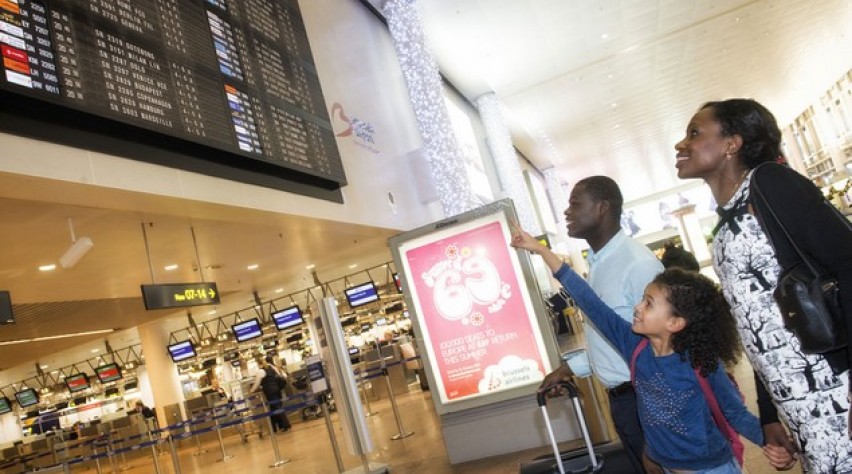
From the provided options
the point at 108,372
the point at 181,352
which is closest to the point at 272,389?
the point at 181,352

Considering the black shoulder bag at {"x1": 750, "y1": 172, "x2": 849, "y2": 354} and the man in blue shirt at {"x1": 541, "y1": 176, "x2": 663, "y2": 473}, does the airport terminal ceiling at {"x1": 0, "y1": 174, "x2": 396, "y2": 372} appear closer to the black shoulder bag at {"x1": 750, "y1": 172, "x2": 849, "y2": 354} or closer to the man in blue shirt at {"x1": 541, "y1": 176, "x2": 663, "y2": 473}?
the man in blue shirt at {"x1": 541, "y1": 176, "x2": 663, "y2": 473}

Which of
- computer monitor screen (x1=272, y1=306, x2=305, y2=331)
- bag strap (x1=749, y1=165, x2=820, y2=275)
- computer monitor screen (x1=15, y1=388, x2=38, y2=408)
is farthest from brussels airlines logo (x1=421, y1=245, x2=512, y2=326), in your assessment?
computer monitor screen (x1=15, y1=388, x2=38, y2=408)

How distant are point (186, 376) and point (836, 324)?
82.4 ft

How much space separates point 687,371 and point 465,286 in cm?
335

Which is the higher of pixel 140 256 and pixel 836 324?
pixel 140 256

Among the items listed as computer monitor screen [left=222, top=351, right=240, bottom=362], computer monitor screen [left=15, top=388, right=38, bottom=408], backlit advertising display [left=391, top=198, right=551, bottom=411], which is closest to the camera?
backlit advertising display [left=391, top=198, right=551, bottom=411]

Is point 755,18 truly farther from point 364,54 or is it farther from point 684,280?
point 684,280

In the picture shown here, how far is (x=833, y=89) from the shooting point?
2306cm

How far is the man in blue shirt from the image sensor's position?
87.8 inches

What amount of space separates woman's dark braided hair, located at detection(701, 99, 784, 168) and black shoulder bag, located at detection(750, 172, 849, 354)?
0.32 m

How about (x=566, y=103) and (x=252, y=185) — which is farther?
(x=566, y=103)

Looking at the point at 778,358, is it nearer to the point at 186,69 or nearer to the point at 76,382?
the point at 186,69

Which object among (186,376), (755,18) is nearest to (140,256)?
(755,18)

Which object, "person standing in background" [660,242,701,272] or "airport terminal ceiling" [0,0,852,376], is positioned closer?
"person standing in background" [660,242,701,272]
